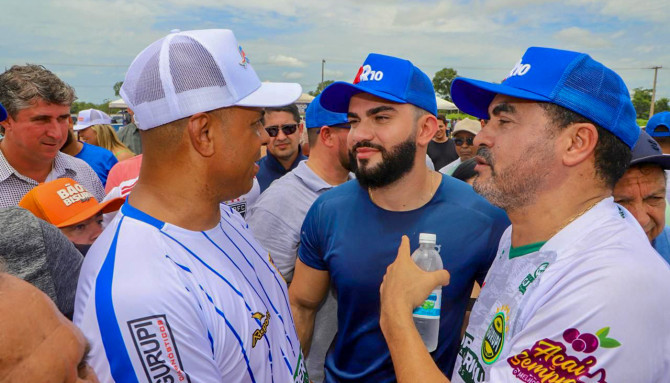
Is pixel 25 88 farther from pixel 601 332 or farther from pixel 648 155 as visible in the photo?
pixel 648 155

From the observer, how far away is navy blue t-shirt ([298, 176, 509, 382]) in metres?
2.27

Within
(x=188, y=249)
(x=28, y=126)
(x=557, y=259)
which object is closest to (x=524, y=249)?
(x=557, y=259)

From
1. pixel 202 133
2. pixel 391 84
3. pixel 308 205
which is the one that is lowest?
pixel 308 205

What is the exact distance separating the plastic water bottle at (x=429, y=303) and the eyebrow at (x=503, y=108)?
0.59 meters

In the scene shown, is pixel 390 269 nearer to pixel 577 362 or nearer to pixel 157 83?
pixel 577 362

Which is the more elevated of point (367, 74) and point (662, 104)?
point (367, 74)

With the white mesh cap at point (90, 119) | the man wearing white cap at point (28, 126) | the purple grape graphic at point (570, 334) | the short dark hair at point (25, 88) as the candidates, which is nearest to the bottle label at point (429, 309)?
the purple grape graphic at point (570, 334)

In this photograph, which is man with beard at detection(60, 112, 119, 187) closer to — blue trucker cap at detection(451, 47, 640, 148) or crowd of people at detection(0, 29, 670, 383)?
crowd of people at detection(0, 29, 670, 383)

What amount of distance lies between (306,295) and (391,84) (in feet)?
4.22

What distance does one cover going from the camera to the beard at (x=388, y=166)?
2420 millimetres

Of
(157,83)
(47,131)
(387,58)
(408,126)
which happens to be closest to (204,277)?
(157,83)

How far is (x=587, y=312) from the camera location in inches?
51.0

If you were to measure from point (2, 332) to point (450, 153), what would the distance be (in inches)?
352

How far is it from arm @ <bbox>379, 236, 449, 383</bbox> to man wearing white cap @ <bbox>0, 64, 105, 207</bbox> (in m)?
2.80
